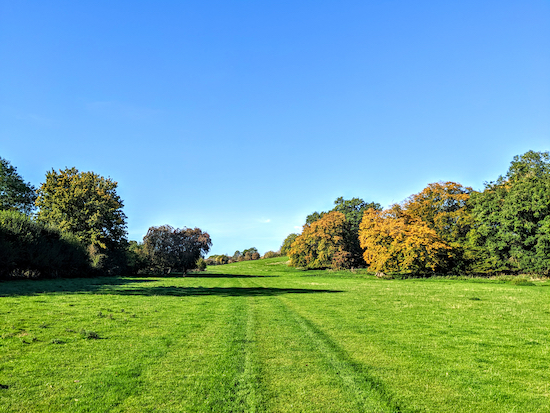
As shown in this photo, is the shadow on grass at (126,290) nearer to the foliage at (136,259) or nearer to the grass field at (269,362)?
the grass field at (269,362)

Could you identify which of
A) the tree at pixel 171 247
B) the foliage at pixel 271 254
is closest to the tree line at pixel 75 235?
the tree at pixel 171 247

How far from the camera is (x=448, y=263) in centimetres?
5131

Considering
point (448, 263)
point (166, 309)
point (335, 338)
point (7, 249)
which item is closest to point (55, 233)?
point (7, 249)

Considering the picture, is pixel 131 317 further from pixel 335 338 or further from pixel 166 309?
pixel 335 338

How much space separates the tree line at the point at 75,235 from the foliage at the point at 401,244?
34.0 m

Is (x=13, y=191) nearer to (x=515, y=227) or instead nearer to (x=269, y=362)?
(x=269, y=362)

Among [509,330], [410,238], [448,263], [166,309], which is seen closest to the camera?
[509,330]

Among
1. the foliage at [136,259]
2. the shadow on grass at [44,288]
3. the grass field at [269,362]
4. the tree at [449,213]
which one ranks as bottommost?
the grass field at [269,362]

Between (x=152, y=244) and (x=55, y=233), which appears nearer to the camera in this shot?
(x=55, y=233)

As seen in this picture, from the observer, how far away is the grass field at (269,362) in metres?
6.37

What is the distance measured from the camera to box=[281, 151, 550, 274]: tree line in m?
41.1

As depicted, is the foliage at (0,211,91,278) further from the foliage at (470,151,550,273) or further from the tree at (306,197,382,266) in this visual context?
the foliage at (470,151,550,273)

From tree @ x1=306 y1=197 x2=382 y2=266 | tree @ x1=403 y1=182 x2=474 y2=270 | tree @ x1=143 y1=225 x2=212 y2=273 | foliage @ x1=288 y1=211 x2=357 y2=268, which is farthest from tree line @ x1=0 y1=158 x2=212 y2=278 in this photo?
tree @ x1=403 y1=182 x2=474 y2=270

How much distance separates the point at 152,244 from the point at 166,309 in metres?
51.2
